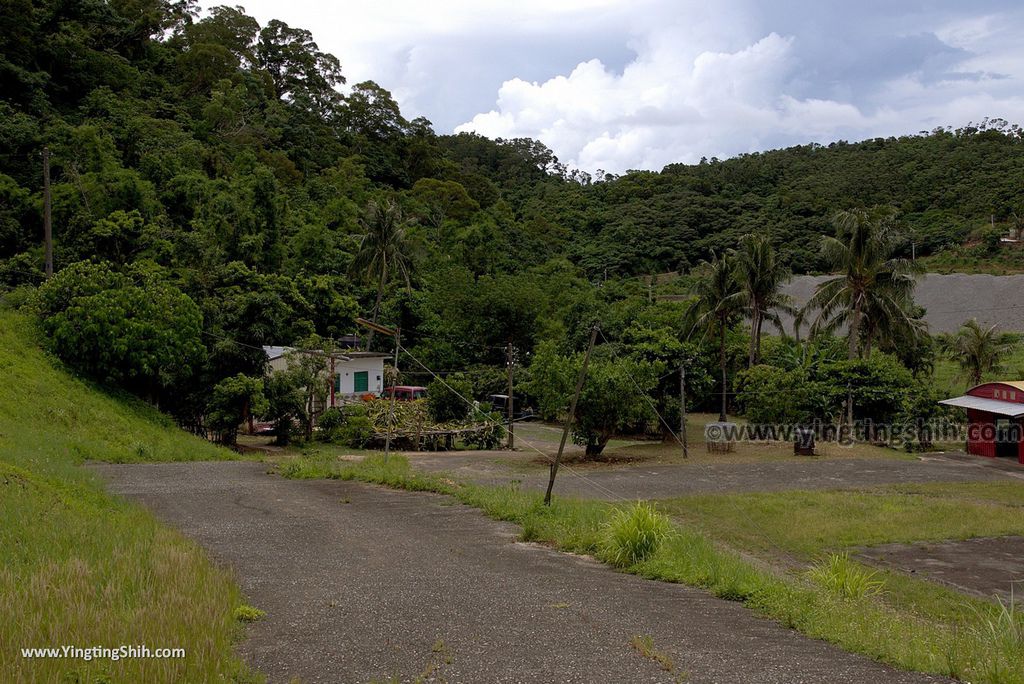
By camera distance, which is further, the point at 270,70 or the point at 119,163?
the point at 270,70

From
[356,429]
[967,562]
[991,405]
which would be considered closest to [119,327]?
[356,429]

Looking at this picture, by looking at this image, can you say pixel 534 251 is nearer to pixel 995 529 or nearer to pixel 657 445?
pixel 657 445

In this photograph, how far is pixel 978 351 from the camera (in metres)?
37.2

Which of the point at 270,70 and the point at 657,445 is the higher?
the point at 270,70

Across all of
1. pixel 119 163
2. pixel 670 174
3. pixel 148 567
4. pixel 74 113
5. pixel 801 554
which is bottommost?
pixel 801 554

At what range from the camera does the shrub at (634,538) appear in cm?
1092

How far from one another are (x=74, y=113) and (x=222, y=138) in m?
11.2

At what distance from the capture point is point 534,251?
65312 mm

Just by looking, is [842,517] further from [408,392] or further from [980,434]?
[408,392]

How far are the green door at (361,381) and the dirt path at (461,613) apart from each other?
2213 centimetres

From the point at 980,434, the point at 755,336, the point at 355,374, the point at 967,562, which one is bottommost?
the point at 967,562

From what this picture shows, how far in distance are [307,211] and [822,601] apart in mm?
50090

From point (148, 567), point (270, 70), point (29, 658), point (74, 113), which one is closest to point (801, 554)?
point (148, 567)

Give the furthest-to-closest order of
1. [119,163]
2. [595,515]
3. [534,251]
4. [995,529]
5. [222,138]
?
1. [534,251]
2. [222,138]
3. [119,163]
4. [995,529]
5. [595,515]
